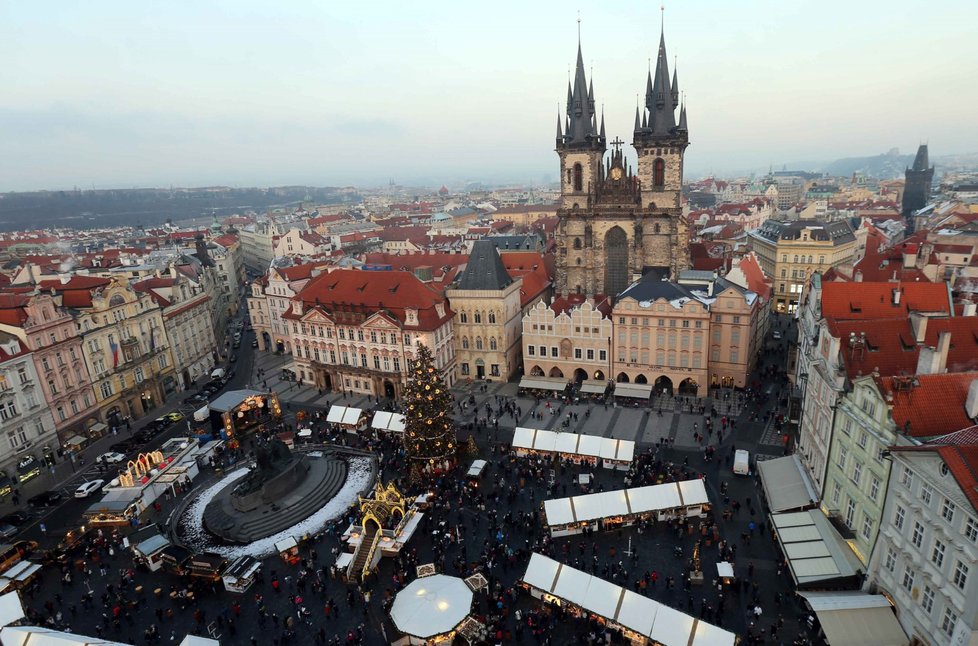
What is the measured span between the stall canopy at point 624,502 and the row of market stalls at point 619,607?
5.38 m

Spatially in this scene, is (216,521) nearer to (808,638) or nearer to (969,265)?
(808,638)

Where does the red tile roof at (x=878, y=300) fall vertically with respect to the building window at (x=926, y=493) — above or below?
above

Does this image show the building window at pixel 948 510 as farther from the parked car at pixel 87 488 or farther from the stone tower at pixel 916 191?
A: the stone tower at pixel 916 191

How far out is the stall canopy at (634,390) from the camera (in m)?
55.8

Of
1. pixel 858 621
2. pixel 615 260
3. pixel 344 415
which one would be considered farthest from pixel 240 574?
pixel 615 260

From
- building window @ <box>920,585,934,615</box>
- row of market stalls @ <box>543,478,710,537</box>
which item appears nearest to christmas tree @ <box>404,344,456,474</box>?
row of market stalls @ <box>543,478,710,537</box>

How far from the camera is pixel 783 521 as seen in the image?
112 feet

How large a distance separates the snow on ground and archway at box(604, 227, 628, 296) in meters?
41.8

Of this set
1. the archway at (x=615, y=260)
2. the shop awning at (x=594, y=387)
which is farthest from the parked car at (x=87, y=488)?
the archway at (x=615, y=260)

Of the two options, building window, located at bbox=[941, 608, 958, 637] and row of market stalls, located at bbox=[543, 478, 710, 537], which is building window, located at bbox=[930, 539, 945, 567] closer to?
building window, located at bbox=[941, 608, 958, 637]

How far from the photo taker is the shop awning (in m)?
57.3

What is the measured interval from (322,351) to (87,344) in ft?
73.1

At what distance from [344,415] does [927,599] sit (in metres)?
43.3

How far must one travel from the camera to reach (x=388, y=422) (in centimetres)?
5106
